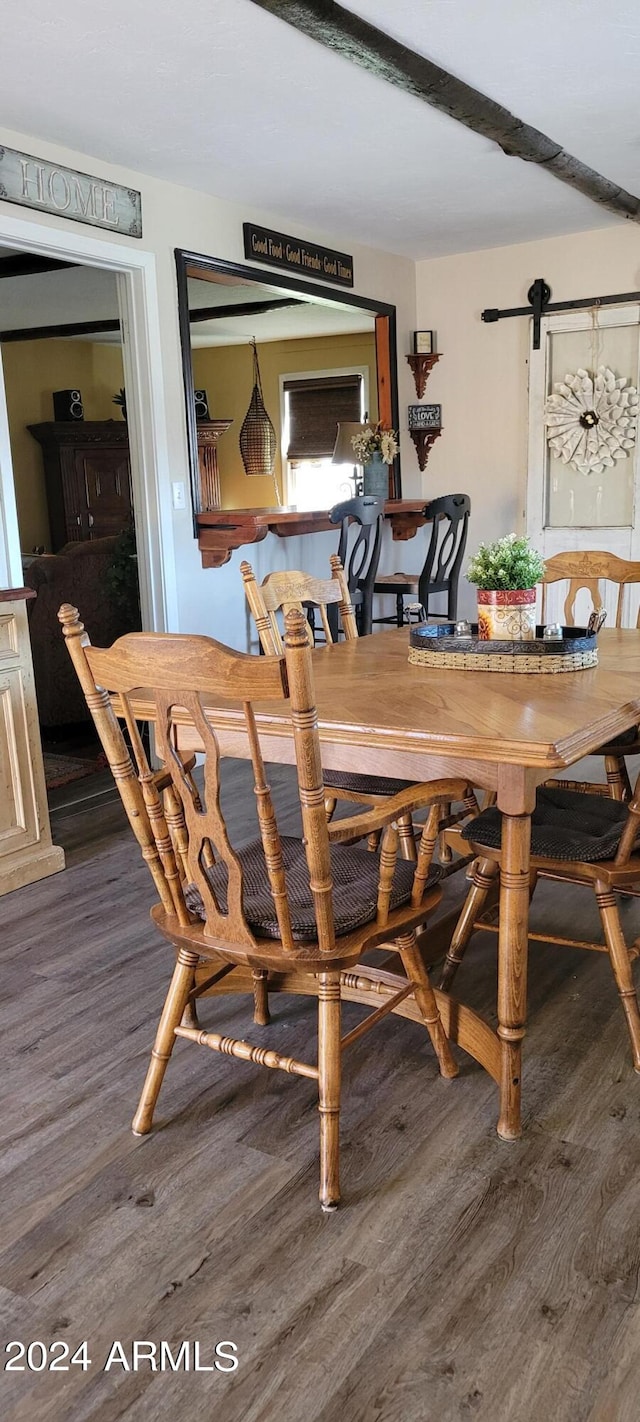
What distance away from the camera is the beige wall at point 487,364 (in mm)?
5629

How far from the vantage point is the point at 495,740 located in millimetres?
1761

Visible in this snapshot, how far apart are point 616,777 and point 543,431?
10.8 ft

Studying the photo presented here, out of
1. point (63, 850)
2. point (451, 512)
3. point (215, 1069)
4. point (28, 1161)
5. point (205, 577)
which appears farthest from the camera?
point (451, 512)

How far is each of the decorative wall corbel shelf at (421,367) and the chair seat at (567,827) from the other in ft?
13.3

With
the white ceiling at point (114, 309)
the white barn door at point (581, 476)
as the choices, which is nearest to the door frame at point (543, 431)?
the white barn door at point (581, 476)

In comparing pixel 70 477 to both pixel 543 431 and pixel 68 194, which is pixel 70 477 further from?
pixel 68 194

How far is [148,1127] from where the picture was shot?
6.56 feet

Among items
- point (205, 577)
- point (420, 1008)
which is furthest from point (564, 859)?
point (205, 577)

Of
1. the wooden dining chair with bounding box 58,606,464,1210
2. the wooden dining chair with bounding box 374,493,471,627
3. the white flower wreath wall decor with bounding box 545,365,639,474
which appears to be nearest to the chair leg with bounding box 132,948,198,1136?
the wooden dining chair with bounding box 58,606,464,1210

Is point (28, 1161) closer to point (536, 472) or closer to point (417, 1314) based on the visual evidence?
point (417, 1314)

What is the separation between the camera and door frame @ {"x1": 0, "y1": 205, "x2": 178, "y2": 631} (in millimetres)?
3959

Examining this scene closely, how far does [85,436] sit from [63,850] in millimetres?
5549

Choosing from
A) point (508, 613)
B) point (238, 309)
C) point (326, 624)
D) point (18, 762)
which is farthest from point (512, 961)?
point (238, 309)

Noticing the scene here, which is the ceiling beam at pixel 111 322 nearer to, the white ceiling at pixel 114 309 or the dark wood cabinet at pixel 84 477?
the white ceiling at pixel 114 309
